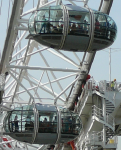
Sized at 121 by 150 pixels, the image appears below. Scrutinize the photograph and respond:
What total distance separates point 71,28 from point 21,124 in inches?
273

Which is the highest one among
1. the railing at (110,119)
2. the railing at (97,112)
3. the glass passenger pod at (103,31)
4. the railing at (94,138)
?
the glass passenger pod at (103,31)

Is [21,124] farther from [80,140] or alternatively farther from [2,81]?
[80,140]

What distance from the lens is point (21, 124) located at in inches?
1155

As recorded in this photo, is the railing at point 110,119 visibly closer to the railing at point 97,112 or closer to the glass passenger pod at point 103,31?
the railing at point 97,112

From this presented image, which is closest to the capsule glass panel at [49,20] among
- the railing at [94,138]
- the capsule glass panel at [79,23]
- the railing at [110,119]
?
the capsule glass panel at [79,23]

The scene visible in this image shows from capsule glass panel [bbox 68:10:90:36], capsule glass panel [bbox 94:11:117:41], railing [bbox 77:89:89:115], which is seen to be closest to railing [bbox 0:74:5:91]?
railing [bbox 77:89:89:115]

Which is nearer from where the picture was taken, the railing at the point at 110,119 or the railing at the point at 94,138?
the railing at the point at 94,138

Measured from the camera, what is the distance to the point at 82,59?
34.2 m

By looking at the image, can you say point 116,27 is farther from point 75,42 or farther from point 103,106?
point 103,106

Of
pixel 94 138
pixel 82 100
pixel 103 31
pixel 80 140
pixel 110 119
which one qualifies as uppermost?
pixel 103 31

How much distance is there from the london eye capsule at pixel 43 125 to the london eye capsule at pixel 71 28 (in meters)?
5.33

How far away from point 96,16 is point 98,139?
9.70 meters

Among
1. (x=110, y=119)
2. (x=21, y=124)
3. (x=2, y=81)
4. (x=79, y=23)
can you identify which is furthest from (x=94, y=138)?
(x=79, y=23)

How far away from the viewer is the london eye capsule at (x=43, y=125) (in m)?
28.9
